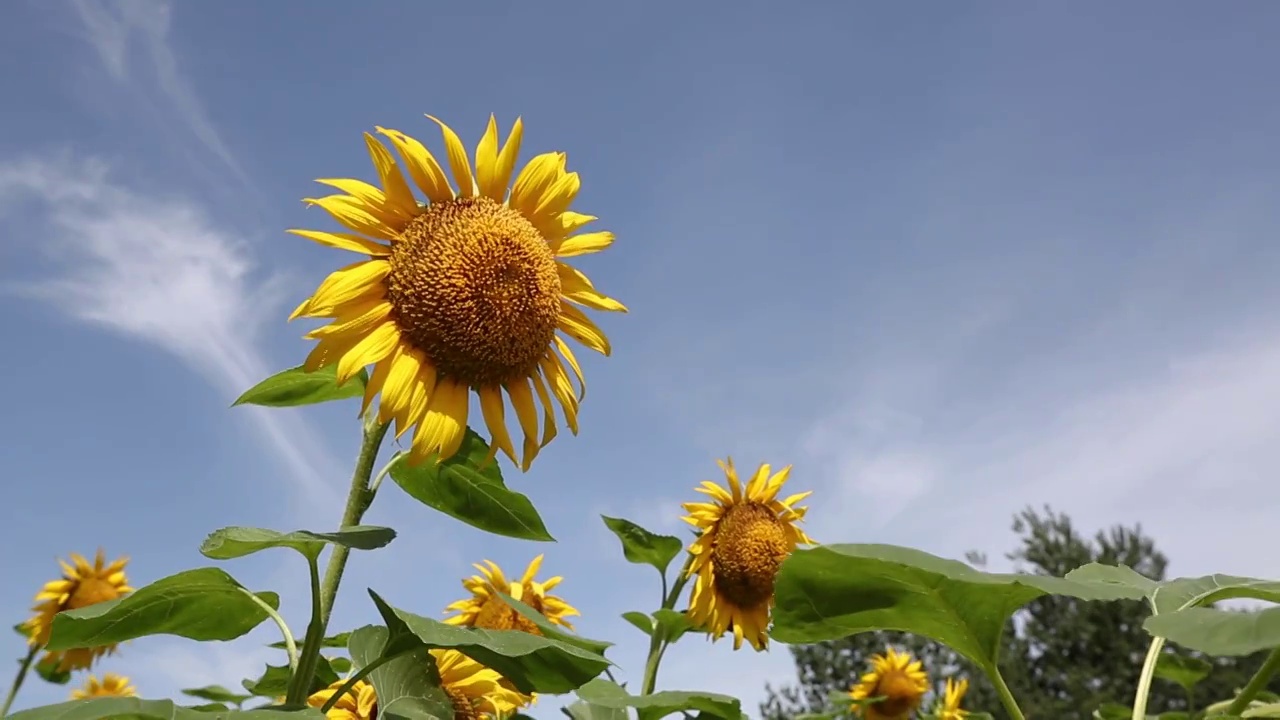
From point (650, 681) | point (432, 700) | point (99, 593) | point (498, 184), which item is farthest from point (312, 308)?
point (99, 593)

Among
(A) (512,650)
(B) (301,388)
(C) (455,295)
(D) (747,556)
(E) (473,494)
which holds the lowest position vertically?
(A) (512,650)

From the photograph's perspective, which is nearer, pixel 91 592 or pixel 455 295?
pixel 455 295

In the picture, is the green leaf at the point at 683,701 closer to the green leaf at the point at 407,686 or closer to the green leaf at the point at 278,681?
the green leaf at the point at 407,686

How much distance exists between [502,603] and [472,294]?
2392 millimetres

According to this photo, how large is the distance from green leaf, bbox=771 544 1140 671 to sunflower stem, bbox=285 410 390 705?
0.84m

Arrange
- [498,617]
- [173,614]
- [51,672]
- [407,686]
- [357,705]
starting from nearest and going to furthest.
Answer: [173,614]
[407,686]
[357,705]
[498,617]
[51,672]

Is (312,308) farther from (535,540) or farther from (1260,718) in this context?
(1260,718)

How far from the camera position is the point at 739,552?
4.70 metres

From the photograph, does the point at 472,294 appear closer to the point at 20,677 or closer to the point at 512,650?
the point at 512,650

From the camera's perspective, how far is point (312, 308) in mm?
2186

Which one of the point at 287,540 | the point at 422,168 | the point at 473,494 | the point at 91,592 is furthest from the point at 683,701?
the point at 91,592

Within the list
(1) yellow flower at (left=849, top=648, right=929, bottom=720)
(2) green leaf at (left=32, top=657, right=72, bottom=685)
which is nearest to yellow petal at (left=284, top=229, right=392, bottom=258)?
(2) green leaf at (left=32, top=657, right=72, bottom=685)

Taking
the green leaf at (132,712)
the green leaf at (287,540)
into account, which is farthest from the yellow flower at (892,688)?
the green leaf at (132,712)

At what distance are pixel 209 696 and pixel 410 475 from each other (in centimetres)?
134
